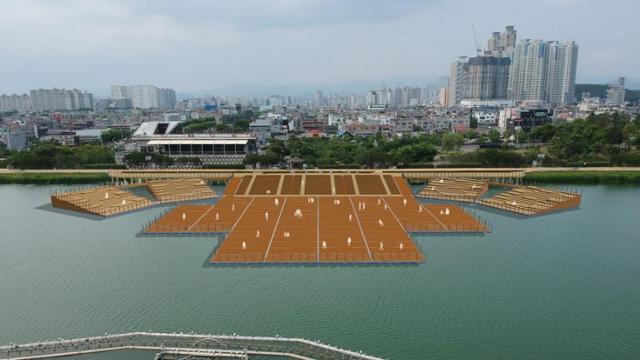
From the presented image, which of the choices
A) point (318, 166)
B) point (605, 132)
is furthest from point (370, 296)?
point (605, 132)

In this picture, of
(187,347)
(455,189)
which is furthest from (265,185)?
(187,347)

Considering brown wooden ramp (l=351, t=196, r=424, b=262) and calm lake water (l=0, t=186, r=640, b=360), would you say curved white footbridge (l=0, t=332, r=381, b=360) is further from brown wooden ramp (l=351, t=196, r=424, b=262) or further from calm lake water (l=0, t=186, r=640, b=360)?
brown wooden ramp (l=351, t=196, r=424, b=262)

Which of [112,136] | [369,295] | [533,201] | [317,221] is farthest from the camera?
[112,136]

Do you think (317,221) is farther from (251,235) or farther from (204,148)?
(204,148)

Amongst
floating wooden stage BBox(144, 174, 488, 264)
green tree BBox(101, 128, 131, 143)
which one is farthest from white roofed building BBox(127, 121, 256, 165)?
green tree BBox(101, 128, 131, 143)

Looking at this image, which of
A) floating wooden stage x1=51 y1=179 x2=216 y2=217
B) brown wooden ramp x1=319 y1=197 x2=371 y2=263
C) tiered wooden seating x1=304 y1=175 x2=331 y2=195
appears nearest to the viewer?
brown wooden ramp x1=319 y1=197 x2=371 y2=263

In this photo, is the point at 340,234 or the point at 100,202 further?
the point at 100,202

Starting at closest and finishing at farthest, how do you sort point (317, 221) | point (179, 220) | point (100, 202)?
point (317, 221), point (179, 220), point (100, 202)

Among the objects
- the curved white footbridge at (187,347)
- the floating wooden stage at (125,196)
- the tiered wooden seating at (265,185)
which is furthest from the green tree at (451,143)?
the curved white footbridge at (187,347)
